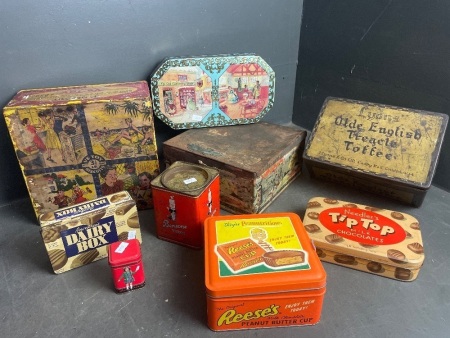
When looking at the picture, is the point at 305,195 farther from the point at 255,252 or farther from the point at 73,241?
the point at 73,241

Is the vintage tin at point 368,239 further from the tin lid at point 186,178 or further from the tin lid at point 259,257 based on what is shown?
the tin lid at point 186,178

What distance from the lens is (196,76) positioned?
1.21m

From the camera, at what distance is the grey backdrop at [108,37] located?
101cm

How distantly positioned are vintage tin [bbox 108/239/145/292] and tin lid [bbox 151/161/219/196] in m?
0.17

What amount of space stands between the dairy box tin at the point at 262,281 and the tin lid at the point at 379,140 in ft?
1.26

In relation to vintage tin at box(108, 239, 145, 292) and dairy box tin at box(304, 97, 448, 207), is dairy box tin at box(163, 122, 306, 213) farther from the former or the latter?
vintage tin at box(108, 239, 145, 292)

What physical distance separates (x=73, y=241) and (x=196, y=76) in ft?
2.12

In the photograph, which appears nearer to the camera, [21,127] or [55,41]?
[21,127]

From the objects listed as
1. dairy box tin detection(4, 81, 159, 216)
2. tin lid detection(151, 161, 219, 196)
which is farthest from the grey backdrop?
tin lid detection(151, 161, 219, 196)

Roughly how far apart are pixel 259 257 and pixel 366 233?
12.5 inches

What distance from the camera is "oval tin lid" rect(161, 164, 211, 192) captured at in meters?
0.95

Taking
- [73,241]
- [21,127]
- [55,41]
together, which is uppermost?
[55,41]

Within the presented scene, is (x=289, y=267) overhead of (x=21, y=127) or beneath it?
beneath

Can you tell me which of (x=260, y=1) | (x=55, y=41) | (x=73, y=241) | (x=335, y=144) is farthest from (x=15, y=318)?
(x=260, y=1)
